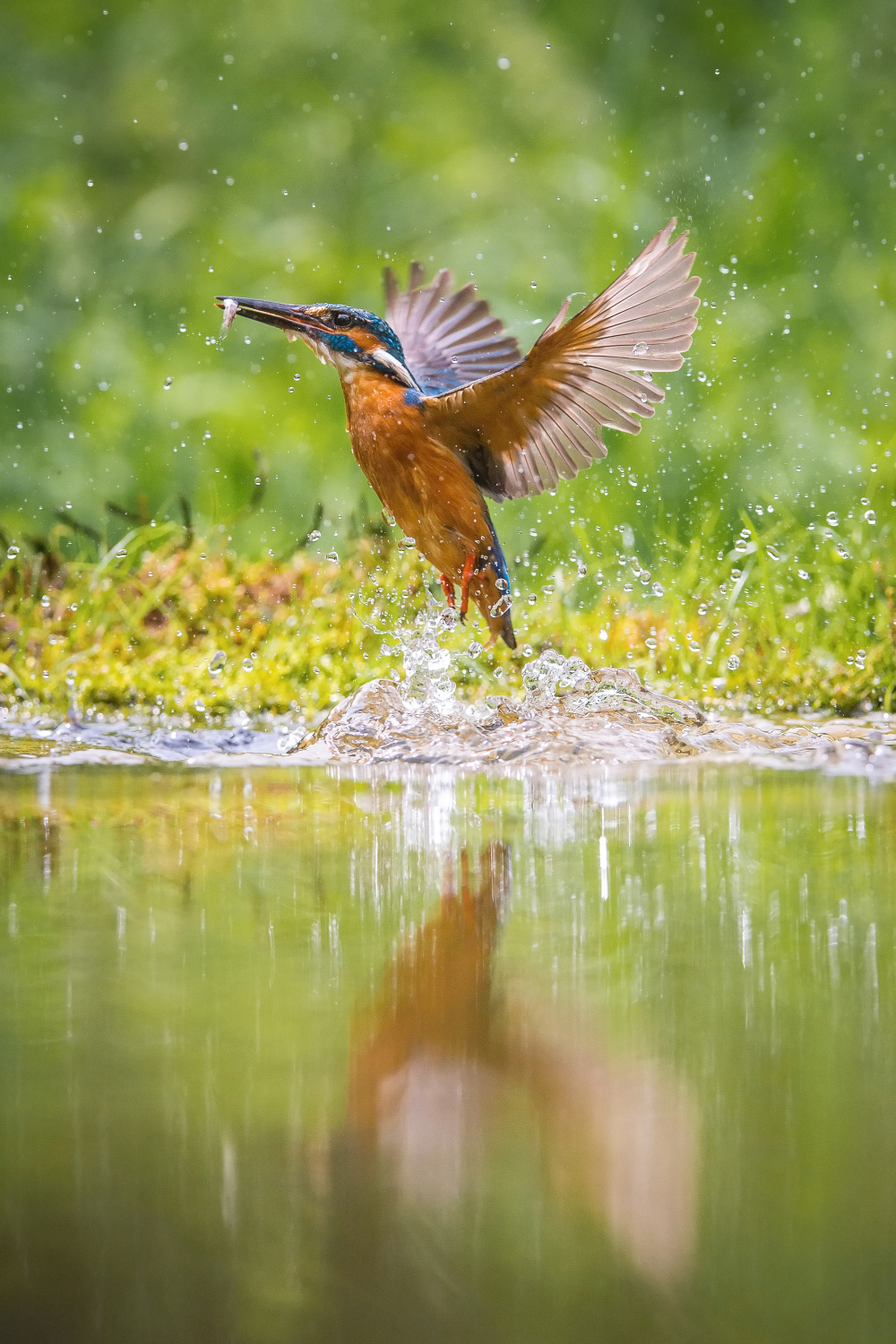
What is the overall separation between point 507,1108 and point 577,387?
212cm

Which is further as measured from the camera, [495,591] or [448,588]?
[448,588]

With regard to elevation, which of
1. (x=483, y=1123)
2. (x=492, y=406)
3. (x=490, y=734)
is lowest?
(x=483, y=1123)

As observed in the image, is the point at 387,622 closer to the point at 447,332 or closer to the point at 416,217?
the point at 447,332

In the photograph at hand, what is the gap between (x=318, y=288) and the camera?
5.80 meters

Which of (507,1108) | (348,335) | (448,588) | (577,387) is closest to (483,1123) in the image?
(507,1108)

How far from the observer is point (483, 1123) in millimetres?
996

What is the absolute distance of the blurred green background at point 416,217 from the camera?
536 cm

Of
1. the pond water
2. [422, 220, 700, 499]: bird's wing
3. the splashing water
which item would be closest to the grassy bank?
the splashing water

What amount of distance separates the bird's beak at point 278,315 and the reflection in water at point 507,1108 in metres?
2.03

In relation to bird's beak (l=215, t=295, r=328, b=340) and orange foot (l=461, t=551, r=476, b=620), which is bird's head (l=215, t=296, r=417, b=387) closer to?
bird's beak (l=215, t=295, r=328, b=340)

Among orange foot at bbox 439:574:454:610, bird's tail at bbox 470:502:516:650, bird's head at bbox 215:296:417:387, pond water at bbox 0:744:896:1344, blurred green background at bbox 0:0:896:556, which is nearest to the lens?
pond water at bbox 0:744:896:1344

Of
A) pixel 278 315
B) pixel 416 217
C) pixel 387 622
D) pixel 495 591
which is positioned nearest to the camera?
pixel 278 315

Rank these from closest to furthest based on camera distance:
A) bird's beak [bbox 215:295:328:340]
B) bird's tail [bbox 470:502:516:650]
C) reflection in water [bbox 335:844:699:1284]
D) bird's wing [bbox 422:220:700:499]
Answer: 1. reflection in water [bbox 335:844:699:1284]
2. bird's wing [bbox 422:220:700:499]
3. bird's beak [bbox 215:295:328:340]
4. bird's tail [bbox 470:502:516:650]

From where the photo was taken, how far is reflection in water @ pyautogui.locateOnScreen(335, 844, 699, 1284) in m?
0.87
